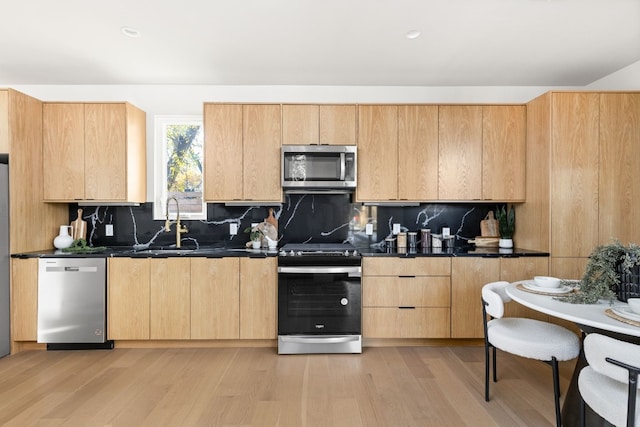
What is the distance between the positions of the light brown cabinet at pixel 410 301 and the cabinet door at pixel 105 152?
2596mm

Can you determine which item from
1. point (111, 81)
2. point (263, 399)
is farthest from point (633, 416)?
point (111, 81)

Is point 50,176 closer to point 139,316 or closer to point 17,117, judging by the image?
point 17,117

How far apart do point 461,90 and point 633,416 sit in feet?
10.9

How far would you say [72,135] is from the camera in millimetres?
3365

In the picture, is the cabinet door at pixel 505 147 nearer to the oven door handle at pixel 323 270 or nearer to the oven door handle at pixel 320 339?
the oven door handle at pixel 323 270

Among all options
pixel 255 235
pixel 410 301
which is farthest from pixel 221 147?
pixel 410 301

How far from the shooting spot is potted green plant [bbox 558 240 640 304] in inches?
69.3

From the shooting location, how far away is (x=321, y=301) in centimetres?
310

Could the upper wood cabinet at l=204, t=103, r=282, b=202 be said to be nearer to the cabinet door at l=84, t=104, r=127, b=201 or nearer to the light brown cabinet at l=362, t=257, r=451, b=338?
the cabinet door at l=84, t=104, r=127, b=201

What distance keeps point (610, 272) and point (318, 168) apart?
2320 millimetres

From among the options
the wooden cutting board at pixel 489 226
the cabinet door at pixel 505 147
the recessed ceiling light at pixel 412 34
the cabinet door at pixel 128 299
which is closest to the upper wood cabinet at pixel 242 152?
the cabinet door at pixel 128 299

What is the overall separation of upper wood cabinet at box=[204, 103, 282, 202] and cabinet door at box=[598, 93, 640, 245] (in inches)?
116

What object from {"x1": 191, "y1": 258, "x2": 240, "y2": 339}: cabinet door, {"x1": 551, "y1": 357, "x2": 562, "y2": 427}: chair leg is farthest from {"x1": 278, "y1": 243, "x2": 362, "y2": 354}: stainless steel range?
{"x1": 551, "y1": 357, "x2": 562, "y2": 427}: chair leg

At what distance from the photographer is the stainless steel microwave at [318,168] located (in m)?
3.34
